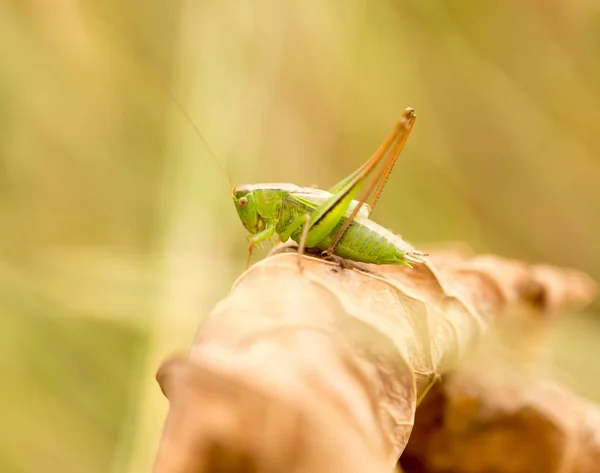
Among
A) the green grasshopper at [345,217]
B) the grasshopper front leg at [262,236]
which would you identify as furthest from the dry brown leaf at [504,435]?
the grasshopper front leg at [262,236]

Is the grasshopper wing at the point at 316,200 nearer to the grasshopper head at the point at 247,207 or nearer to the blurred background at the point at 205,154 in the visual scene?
the grasshopper head at the point at 247,207

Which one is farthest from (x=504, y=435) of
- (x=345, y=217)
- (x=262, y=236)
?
(x=262, y=236)

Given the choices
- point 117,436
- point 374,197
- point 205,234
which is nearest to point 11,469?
point 117,436

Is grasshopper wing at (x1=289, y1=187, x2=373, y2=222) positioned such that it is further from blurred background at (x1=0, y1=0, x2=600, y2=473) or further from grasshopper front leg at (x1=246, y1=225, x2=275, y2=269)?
blurred background at (x1=0, y1=0, x2=600, y2=473)

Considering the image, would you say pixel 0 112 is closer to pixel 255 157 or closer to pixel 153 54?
pixel 153 54

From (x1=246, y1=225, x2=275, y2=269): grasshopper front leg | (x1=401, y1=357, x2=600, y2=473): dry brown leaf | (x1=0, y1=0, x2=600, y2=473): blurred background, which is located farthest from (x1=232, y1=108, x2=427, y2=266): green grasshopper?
(x1=0, y1=0, x2=600, y2=473): blurred background

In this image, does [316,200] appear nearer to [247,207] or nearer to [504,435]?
[247,207]
